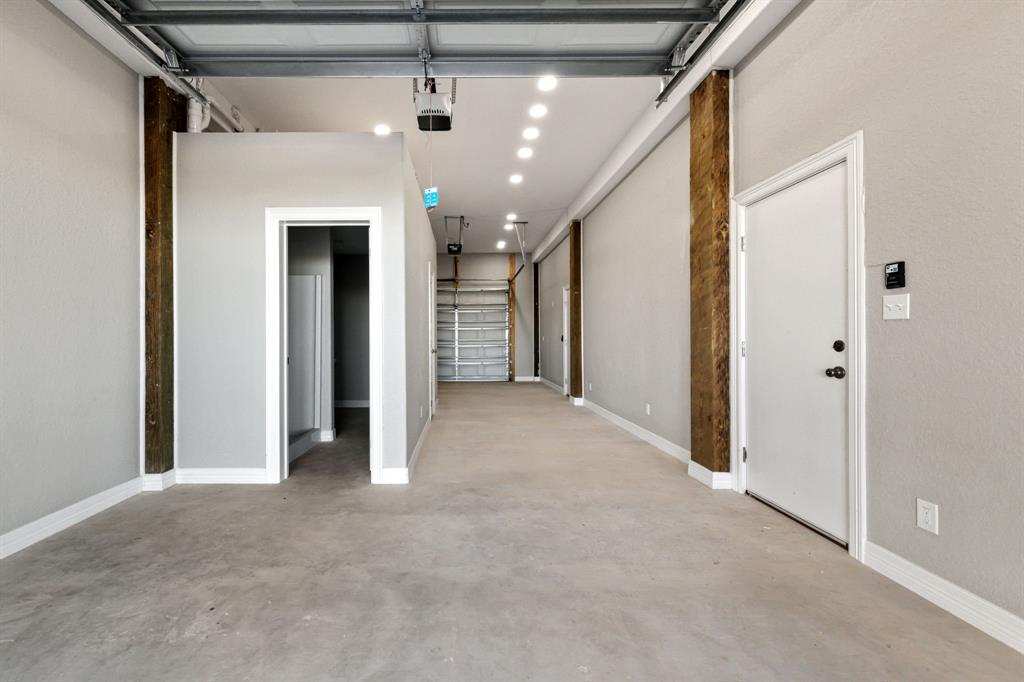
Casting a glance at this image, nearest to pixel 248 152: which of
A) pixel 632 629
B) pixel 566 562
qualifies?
pixel 566 562

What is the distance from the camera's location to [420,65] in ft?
10.2

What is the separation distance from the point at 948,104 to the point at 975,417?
49.6 inches

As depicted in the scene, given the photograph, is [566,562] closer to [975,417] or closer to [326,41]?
[975,417]

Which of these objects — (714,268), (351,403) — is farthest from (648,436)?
(351,403)

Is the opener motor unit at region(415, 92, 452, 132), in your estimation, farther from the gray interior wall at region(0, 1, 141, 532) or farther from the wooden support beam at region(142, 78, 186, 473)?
the gray interior wall at region(0, 1, 141, 532)

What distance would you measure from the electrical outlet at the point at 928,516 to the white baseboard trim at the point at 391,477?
3085mm

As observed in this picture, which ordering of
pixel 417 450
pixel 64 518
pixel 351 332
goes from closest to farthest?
1. pixel 64 518
2. pixel 417 450
3. pixel 351 332

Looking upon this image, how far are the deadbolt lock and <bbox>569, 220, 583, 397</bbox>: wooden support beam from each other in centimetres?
547

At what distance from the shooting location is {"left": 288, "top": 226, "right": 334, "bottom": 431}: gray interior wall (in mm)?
5285

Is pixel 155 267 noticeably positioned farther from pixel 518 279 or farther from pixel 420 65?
pixel 518 279

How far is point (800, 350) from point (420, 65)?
3.00m

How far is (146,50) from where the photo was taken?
3.05 m

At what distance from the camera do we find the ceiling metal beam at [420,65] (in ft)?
10.1

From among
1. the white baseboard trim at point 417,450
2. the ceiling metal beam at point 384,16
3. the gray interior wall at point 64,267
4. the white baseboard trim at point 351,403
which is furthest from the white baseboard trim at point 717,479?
the white baseboard trim at point 351,403
